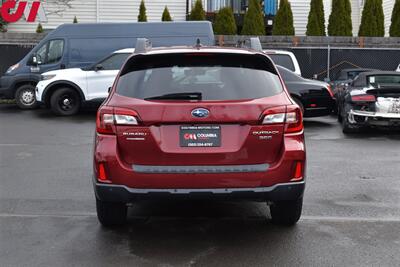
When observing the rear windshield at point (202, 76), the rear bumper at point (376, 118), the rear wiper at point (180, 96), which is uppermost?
the rear windshield at point (202, 76)

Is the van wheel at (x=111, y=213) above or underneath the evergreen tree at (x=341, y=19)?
underneath

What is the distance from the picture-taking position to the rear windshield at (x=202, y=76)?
5.00m

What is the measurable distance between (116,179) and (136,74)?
3.13 feet

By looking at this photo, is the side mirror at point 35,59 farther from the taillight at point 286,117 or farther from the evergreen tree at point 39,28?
the taillight at point 286,117

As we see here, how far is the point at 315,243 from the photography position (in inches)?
207

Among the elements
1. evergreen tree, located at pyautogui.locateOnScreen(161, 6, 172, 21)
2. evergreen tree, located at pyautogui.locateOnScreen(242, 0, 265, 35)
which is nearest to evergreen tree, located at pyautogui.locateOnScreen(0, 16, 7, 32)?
evergreen tree, located at pyautogui.locateOnScreen(161, 6, 172, 21)

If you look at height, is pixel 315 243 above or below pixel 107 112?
below

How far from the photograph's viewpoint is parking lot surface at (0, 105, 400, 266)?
490 cm

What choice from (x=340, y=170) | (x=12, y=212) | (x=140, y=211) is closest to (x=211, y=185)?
(x=140, y=211)

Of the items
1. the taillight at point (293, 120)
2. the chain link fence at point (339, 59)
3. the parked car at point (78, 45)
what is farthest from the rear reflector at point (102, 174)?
the chain link fence at point (339, 59)

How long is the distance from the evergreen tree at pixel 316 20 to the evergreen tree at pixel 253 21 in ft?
6.57

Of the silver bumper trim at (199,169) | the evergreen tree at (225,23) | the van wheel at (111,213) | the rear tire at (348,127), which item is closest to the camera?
the silver bumper trim at (199,169)

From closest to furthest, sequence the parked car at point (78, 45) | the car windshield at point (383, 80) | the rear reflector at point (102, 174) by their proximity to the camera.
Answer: the rear reflector at point (102, 174), the car windshield at point (383, 80), the parked car at point (78, 45)

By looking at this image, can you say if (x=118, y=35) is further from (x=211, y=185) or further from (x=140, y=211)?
(x=211, y=185)
